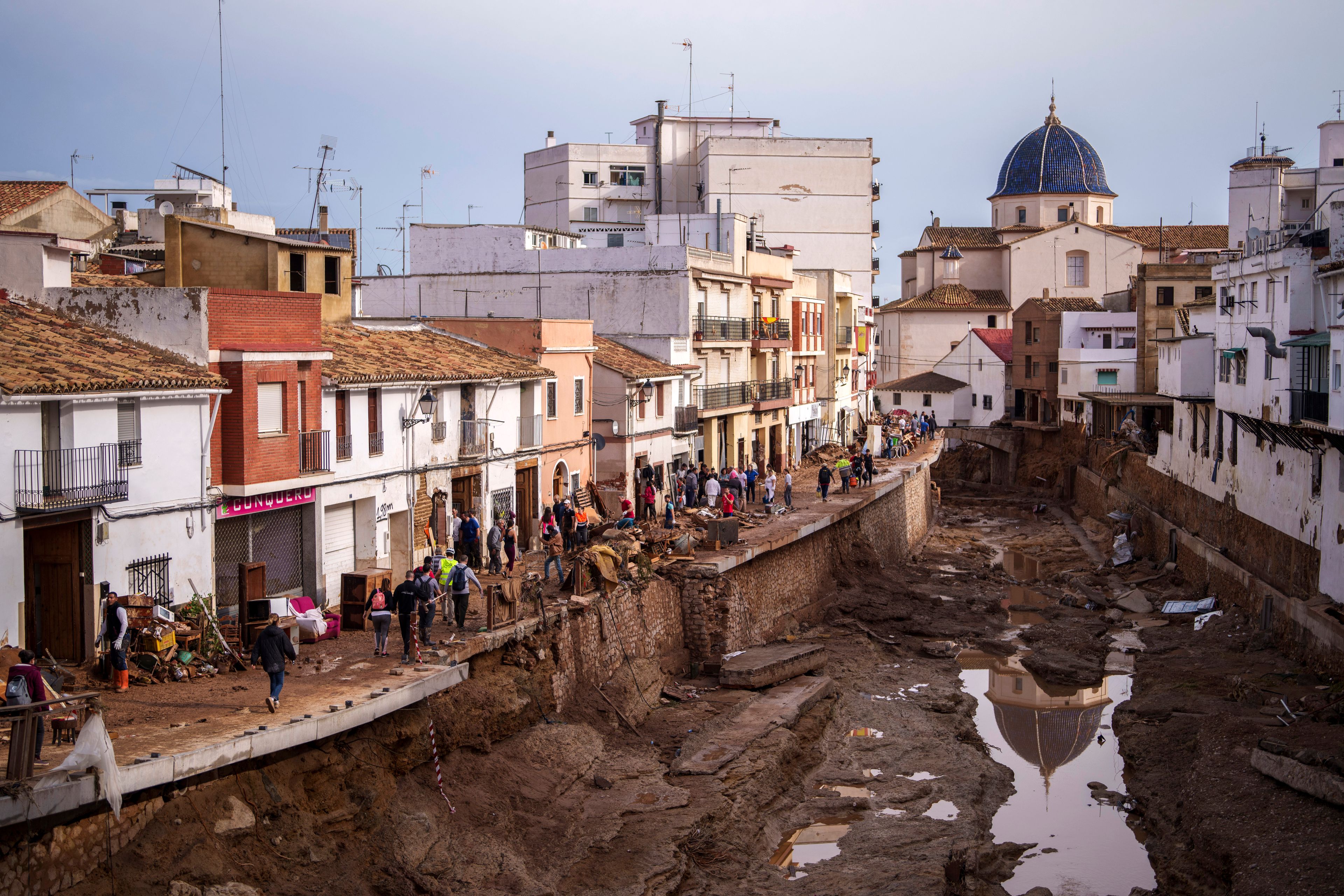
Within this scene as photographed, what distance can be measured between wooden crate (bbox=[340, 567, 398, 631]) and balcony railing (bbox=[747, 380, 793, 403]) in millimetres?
26580

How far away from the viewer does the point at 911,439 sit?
6366 cm

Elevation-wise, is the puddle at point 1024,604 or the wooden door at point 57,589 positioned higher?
the wooden door at point 57,589

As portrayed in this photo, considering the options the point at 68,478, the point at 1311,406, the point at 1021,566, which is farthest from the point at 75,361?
the point at 1021,566

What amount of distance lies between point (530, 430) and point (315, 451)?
8.64m

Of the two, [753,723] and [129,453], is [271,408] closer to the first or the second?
[129,453]

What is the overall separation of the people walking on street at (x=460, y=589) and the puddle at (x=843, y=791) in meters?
7.22

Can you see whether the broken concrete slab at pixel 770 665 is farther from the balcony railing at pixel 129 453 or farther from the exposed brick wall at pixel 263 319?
the balcony railing at pixel 129 453

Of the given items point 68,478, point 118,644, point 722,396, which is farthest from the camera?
point 722,396

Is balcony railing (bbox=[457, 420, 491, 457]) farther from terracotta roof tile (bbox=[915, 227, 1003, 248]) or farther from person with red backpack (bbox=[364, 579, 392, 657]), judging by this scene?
terracotta roof tile (bbox=[915, 227, 1003, 248])

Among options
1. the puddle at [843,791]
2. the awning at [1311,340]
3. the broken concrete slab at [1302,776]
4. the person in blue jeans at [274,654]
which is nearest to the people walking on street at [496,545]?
the puddle at [843,791]

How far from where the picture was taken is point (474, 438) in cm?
2802

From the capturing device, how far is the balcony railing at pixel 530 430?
1192 inches

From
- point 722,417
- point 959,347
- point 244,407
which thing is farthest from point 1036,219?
point 244,407

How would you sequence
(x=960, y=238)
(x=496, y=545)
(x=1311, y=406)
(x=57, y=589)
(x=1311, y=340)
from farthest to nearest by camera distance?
(x=960, y=238), (x=1311, y=340), (x=1311, y=406), (x=496, y=545), (x=57, y=589)
